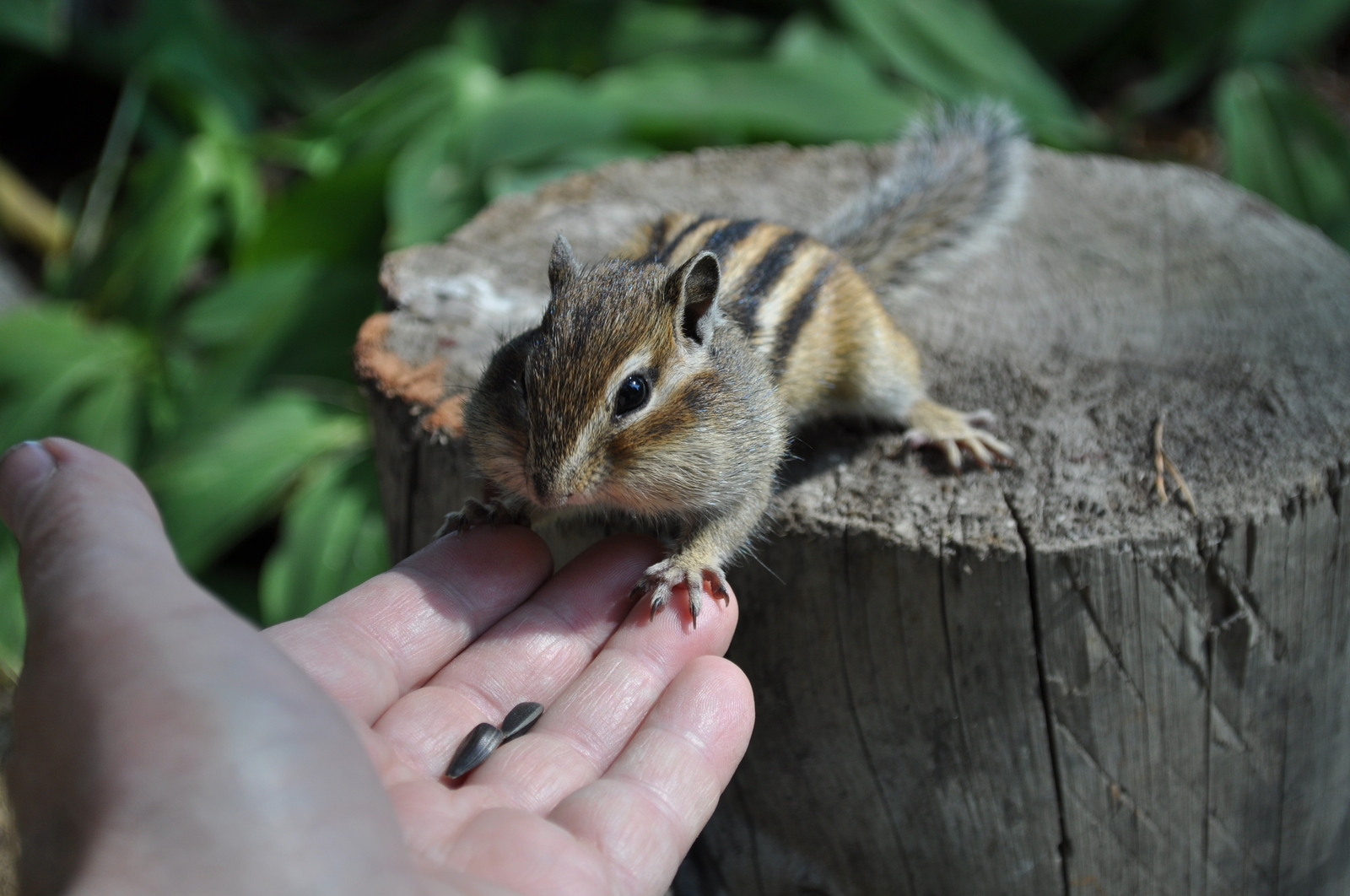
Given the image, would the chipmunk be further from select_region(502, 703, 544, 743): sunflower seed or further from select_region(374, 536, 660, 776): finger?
select_region(502, 703, 544, 743): sunflower seed

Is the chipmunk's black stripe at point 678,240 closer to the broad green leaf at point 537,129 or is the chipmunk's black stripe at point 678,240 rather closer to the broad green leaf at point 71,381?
the broad green leaf at point 537,129

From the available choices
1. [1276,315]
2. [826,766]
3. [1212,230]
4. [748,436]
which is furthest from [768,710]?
[1212,230]

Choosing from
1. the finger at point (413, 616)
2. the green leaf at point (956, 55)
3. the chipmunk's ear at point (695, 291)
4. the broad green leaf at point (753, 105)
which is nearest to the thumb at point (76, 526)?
the finger at point (413, 616)

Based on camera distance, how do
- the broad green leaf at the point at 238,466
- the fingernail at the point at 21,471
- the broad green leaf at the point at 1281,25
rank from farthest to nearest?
the broad green leaf at the point at 1281,25, the broad green leaf at the point at 238,466, the fingernail at the point at 21,471

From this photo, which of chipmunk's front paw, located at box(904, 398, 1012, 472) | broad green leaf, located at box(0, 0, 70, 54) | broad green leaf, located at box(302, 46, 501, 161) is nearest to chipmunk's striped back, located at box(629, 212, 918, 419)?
chipmunk's front paw, located at box(904, 398, 1012, 472)

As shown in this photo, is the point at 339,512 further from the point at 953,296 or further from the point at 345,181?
the point at 953,296

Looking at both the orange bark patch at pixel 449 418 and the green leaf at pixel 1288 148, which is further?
the green leaf at pixel 1288 148
